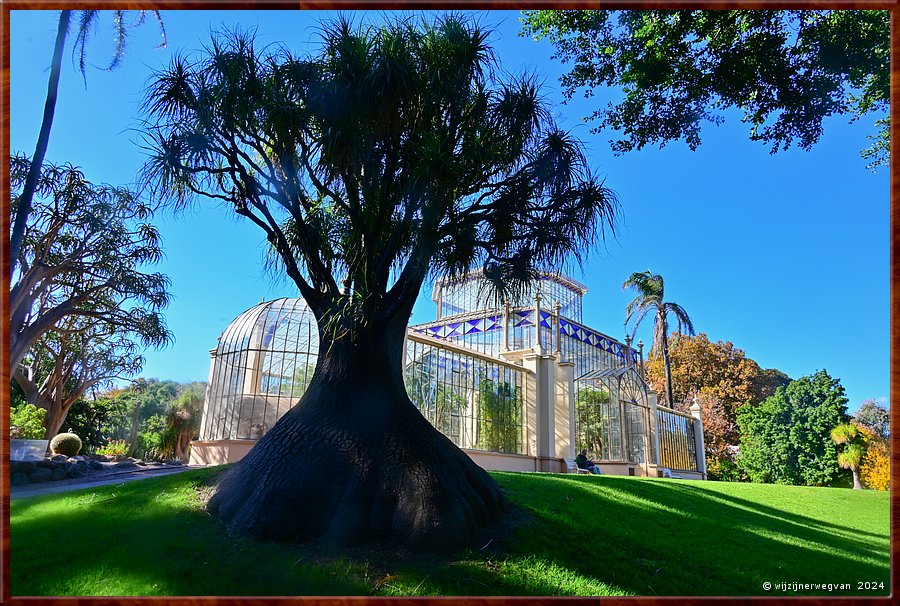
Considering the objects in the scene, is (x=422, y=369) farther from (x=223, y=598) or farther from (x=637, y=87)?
(x=223, y=598)

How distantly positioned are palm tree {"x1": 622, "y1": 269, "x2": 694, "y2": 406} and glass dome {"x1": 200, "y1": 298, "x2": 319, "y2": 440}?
11.3m

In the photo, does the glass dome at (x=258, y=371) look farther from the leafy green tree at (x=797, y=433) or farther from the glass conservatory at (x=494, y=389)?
the leafy green tree at (x=797, y=433)

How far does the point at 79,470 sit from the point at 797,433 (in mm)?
9839

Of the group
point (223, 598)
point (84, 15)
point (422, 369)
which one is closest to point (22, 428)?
point (422, 369)

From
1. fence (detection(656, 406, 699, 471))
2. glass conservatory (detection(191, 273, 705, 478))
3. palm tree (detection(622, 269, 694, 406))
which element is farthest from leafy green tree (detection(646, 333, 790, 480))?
palm tree (detection(622, 269, 694, 406))

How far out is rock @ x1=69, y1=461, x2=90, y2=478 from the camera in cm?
714

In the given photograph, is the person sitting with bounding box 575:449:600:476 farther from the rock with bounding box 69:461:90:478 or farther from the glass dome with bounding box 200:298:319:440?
the rock with bounding box 69:461:90:478

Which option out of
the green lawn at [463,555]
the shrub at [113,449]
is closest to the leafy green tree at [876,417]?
the green lawn at [463,555]

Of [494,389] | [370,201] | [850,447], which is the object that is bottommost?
[850,447]

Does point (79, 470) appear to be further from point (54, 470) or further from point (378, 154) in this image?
point (378, 154)

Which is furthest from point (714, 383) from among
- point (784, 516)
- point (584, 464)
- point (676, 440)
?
point (784, 516)

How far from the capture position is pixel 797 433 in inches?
332

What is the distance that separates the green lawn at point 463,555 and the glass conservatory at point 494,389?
1939 millimetres

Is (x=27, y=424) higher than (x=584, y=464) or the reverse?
higher
